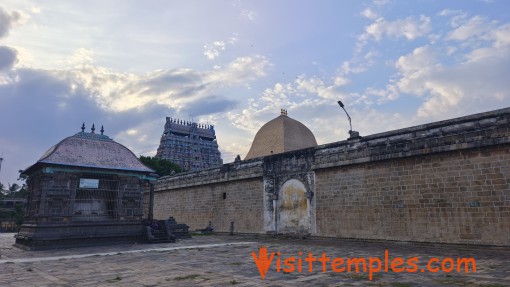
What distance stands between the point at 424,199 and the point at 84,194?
13519 mm

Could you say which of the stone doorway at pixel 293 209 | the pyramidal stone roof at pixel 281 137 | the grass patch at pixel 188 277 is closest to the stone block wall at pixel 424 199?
the stone doorway at pixel 293 209

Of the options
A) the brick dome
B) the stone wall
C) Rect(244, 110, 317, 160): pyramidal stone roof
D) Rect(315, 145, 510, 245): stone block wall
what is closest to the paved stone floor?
Rect(315, 145, 510, 245): stone block wall

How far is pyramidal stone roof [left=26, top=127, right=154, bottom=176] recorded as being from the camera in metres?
13.8

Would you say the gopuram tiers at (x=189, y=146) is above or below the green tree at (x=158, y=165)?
above

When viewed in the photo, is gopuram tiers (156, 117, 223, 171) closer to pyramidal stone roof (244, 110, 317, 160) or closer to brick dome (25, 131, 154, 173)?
pyramidal stone roof (244, 110, 317, 160)

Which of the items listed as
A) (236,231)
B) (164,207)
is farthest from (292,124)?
(236,231)

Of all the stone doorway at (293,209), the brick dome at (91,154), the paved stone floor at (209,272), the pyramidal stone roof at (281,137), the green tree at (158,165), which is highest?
the pyramidal stone roof at (281,137)

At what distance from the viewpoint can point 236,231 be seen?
65.2 feet

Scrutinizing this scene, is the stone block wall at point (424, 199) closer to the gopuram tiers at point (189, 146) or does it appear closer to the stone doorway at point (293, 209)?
the stone doorway at point (293, 209)

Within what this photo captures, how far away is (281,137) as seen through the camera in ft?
117

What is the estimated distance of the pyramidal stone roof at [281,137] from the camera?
35625 millimetres

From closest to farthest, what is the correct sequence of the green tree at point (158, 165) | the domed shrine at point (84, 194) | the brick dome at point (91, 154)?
the domed shrine at point (84, 194), the brick dome at point (91, 154), the green tree at point (158, 165)

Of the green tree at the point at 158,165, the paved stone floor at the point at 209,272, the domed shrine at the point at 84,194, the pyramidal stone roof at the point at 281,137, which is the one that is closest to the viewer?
the paved stone floor at the point at 209,272

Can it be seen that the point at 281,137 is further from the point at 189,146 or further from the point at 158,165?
the point at 189,146
